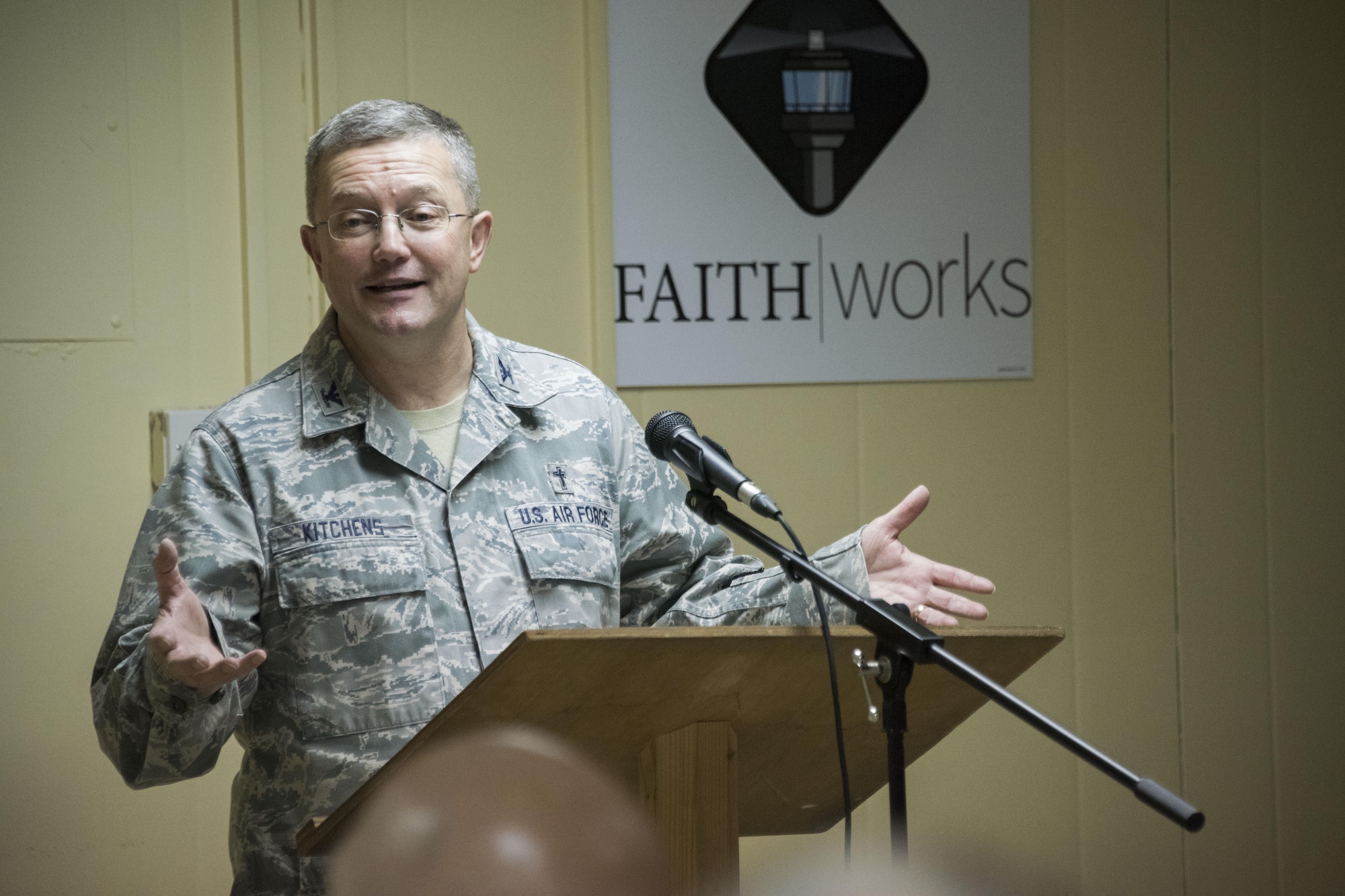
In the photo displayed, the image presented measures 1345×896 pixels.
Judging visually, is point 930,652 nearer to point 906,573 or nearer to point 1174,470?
point 906,573

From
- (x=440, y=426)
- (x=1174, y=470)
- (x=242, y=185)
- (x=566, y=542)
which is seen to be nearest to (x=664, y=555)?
(x=566, y=542)

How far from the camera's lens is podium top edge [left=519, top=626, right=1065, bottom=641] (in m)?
0.97

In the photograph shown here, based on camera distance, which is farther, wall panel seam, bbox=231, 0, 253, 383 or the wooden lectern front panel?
wall panel seam, bbox=231, 0, 253, 383

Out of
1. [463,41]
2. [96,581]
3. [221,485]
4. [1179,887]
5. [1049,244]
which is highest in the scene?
[463,41]

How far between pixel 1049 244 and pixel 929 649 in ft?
5.91

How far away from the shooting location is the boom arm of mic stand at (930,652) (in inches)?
34.7

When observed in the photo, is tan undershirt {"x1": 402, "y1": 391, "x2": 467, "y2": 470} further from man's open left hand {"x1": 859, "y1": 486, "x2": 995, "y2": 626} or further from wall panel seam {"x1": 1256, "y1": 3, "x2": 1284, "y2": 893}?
wall panel seam {"x1": 1256, "y1": 3, "x2": 1284, "y2": 893}

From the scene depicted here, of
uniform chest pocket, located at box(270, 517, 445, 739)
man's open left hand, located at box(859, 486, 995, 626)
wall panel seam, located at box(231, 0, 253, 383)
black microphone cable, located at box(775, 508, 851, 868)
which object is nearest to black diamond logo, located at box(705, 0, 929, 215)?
wall panel seam, located at box(231, 0, 253, 383)

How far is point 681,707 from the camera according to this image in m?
1.09

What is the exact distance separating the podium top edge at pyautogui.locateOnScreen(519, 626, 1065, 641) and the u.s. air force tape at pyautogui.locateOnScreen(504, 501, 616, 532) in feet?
1.95

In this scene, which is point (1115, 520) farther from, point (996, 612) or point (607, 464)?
point (607, 464)

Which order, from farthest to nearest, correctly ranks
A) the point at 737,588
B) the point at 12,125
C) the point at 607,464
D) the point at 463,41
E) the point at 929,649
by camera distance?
the point at 463,41
the point at 12,125
the point at 607,464
the point at 737,588
the point at 929,649

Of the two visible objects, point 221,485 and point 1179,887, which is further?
point 1179,887

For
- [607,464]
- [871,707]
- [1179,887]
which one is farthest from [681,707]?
[1179,887]
